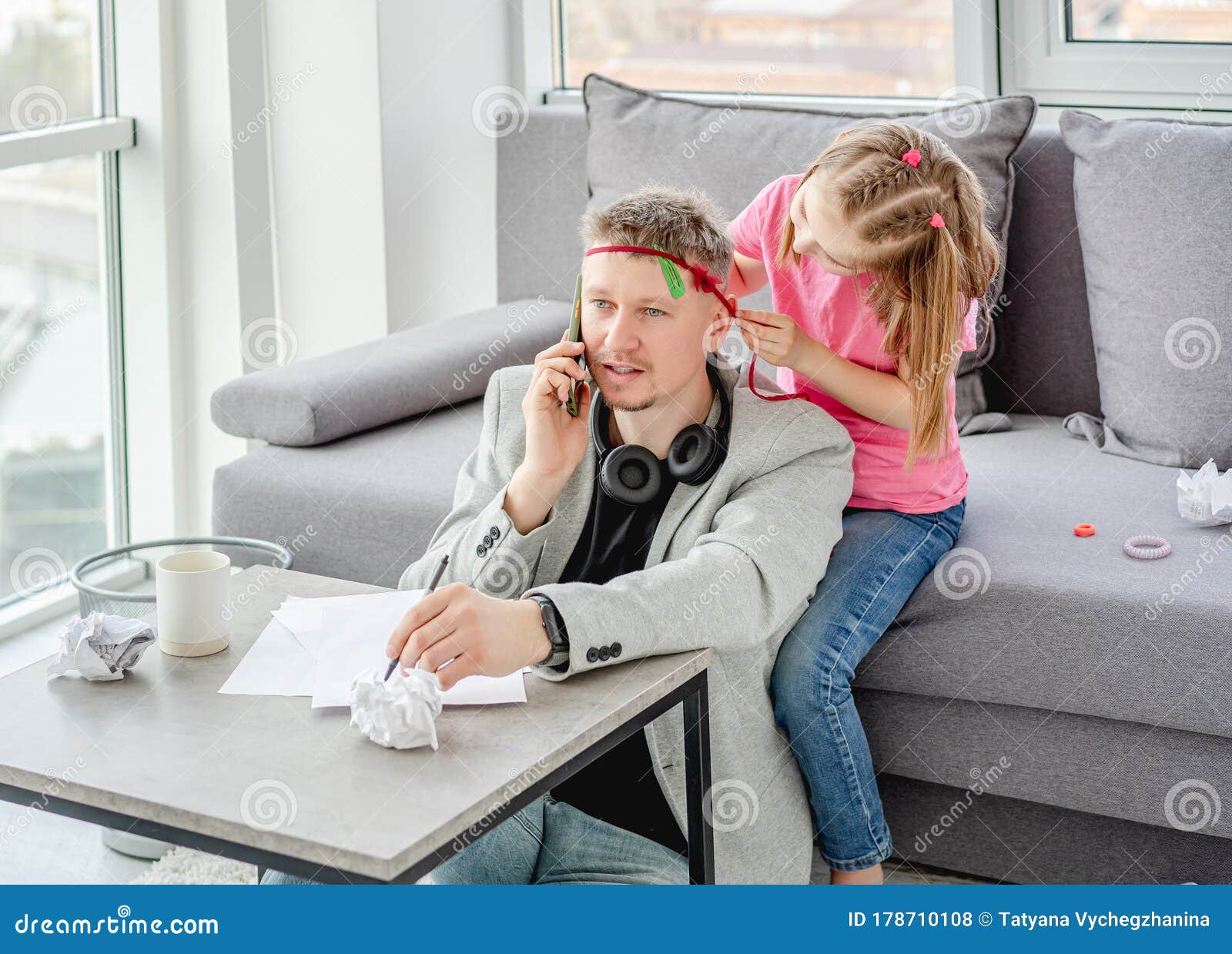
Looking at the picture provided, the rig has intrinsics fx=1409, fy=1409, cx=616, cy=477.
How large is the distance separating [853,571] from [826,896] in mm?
637

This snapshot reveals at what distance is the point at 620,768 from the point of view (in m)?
1.63

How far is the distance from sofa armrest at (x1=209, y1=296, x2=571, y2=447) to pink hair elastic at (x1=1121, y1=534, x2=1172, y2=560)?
1.17 meters

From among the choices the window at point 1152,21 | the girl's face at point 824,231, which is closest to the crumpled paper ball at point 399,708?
the girl's face at point 824,231

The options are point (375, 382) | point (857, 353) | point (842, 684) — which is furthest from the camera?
point (375, 382)

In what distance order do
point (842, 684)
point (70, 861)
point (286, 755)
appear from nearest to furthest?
point (286, 755), point (842, 684), point (70, 861)

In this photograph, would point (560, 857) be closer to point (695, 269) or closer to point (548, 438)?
point (548, 438)

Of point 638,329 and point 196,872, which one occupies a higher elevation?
point 638,329

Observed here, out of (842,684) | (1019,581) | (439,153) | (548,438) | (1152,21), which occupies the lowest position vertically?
(842,684)

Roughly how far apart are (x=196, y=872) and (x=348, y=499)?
607 millimetres

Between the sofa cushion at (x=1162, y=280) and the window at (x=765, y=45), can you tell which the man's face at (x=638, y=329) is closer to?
the sofa cushion at (x=1162, y=280)

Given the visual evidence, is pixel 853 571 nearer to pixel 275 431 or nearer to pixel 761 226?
pixel 761 226

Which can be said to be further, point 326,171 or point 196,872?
point 326,171

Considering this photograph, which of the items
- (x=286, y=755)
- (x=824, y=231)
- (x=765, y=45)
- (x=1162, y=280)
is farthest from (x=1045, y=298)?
(x=286, y=755)

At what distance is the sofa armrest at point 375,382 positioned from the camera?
2.36 m
